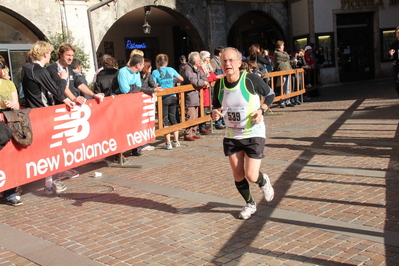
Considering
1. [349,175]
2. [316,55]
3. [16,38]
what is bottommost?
[349,175]

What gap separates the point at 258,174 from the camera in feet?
17.3

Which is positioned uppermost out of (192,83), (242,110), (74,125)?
(192,83)

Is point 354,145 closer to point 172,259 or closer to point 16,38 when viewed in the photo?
point 172,259

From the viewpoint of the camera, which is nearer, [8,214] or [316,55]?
[8,214]

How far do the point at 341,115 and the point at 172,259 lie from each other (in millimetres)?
10070

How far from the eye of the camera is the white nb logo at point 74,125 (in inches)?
270

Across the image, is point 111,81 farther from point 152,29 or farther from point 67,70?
point 152,29

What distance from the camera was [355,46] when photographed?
85.1ft

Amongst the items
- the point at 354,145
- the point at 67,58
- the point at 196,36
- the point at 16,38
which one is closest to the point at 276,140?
the point at 354,145

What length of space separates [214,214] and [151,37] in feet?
74.6

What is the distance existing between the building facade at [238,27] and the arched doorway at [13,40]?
1.17 feet

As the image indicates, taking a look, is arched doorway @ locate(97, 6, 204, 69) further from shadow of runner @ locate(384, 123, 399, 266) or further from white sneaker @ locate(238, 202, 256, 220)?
white sneaker @ locate(238, 202, 256, 220)

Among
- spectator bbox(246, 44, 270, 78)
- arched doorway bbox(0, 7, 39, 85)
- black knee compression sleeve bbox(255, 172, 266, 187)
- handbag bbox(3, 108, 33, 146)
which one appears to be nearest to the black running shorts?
black knee compression sleeve bbox(255, 172, 266, 187)

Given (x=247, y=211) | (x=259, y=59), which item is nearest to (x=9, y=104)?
(x=247, y=211)
